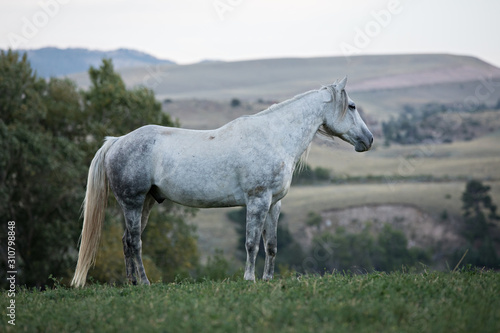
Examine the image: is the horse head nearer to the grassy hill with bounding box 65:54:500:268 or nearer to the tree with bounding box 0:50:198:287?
the grassy hill with bounding box 65:54:500:268

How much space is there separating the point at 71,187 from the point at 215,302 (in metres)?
25.3

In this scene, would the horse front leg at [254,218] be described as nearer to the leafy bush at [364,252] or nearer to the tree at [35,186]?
the tree at [35,186]

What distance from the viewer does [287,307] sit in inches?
223

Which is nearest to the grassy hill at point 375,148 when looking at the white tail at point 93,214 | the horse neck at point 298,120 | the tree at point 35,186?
the horse neck at point 298,120

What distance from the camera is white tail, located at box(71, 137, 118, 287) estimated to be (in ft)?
28.5

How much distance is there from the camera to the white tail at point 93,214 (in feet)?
28.5

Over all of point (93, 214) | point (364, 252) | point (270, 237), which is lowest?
point (364, 252)

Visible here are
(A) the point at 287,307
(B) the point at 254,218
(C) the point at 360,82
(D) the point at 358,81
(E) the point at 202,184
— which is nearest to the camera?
(A) the point at 287,307

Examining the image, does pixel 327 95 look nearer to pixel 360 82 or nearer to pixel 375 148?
pixel 375 148

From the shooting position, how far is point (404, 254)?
6238 cm

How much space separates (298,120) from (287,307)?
3.70 meters

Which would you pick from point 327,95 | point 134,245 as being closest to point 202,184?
point 134,245

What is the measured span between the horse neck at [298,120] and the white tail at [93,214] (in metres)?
2.84

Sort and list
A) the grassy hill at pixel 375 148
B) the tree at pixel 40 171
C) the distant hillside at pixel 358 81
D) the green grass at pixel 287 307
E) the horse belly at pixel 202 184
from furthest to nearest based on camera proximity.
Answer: the distant hillside at pixel 358 81
the grassy hill at pixel 375 148
the tree at pixel 40 171
the horse belly at pixel 202 184
the green grass at pixel 287 307
